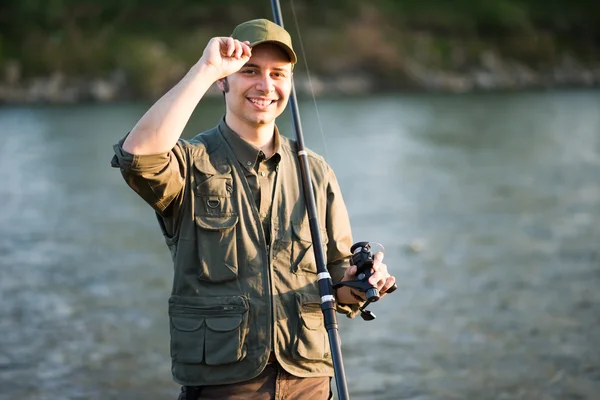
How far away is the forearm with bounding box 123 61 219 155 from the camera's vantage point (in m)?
3.37

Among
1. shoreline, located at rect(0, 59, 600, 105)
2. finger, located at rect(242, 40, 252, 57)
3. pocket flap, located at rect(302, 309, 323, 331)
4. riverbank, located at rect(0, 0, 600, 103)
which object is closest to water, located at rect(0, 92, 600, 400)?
pocket flap, located at rect(302, 309, 323, 331)

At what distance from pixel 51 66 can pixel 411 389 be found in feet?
194

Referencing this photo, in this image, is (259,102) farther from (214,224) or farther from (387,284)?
(387,284)

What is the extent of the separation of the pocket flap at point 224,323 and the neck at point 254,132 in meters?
0.65

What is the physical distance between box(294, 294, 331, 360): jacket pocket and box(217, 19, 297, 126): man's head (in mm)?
719

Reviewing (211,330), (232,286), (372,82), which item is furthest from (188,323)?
(372,82)

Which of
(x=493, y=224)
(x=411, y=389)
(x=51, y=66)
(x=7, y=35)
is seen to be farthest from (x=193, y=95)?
(x=7, y=35)

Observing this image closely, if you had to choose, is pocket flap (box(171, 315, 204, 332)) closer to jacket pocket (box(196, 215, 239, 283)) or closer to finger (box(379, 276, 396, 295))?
jacket pocket (box(196, 215, 239, 283))

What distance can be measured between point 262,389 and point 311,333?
0.97 ft

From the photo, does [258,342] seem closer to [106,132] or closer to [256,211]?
[256,211]

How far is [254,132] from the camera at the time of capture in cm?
381

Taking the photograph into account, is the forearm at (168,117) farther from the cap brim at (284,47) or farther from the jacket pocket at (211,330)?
the jacket pocket at (211,330)

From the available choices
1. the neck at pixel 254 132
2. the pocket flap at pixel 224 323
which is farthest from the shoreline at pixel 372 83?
the pocket flap at pixel 224 323

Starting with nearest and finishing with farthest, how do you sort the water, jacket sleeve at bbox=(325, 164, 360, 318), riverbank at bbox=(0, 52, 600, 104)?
jacket sleeve at bbox=(325, 164, 360, 318) → the water → riverbank at bbox=(0, 52, 600, 104)
